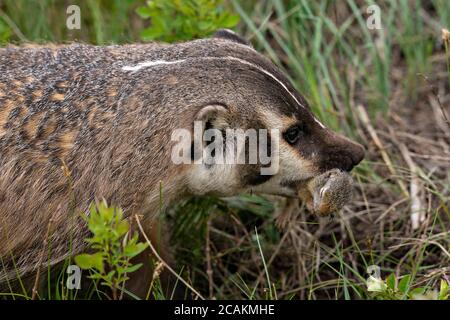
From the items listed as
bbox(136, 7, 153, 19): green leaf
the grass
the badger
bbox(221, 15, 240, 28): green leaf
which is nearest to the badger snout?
the badger

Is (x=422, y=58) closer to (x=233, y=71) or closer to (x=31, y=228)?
(x=233, y=71)

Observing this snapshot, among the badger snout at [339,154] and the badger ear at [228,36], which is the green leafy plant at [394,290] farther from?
the badger ear at [228,36]

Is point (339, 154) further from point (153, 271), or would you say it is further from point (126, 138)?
point (153, 271)

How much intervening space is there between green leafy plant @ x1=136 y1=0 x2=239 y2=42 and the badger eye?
3.16ft

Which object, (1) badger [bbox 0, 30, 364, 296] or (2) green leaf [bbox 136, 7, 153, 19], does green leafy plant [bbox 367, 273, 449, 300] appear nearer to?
(1) badger [bbox 0, 30, 364, 296]

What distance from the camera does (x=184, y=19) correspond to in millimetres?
3928

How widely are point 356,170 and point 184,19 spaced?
4.29 ft

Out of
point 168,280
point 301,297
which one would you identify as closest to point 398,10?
point 301,297

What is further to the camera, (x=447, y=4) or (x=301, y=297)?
(x=447, y=4)

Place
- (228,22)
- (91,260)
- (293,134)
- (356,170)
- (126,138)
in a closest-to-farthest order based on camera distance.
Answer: (91,260)
(126,138)
(293,134)
(228,22)
(356,170)

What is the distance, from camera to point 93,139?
3031 millimetres

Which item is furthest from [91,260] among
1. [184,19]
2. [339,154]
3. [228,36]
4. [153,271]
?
[184,19]

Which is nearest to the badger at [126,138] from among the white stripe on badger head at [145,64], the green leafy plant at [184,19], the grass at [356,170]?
the white stripe on badger head at [145,64]
